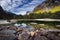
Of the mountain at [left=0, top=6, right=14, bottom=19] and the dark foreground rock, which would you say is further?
the mountain at [left=0, top=6, right=14, bottom=19]

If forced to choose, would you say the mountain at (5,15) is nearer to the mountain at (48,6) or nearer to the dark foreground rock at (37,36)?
the dark foreground rock at (37,36)

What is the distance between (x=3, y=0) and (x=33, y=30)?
0.62 meters

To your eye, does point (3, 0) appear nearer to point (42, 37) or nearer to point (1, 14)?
point (1, 14)

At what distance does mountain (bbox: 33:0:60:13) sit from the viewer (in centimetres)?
204

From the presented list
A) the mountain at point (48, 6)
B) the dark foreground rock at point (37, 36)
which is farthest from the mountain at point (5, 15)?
the mountain at point (48, 6)

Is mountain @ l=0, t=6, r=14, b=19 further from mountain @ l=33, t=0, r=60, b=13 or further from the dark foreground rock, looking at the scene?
mountain @ l=33, t=0, r=60, b=13

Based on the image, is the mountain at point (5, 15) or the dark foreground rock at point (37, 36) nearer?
the dark foreground rock at point (37, 36)

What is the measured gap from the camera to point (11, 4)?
2154 millimetres

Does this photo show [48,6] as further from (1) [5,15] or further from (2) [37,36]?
(1) [5,15]

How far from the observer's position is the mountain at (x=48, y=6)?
204cm

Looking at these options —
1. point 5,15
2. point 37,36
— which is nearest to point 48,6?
point 37,36

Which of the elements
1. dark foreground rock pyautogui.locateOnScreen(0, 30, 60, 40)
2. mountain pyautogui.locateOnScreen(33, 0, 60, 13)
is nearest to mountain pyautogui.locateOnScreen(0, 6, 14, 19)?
dark foreground rock pyautogui.locateOnScreen(0, 30, 60, 40)

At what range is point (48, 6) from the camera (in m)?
2.05

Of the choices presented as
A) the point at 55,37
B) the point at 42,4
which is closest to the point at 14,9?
the point at 42,4
